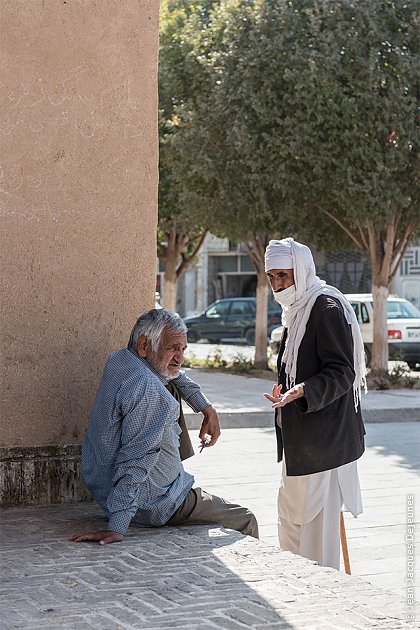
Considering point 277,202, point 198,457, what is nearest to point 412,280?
point 277,202

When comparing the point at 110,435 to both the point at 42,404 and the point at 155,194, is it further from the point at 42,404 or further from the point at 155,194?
the point at 155,194

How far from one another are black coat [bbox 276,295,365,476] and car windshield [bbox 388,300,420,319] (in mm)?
18615

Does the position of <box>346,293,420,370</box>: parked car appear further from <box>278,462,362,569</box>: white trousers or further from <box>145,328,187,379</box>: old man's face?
<box>145,328,187,379</box>: old man's face

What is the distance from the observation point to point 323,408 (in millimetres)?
5492

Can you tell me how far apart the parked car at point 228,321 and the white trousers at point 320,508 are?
30745mm

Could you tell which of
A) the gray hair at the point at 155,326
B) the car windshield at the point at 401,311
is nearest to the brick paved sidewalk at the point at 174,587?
the gray hair at the point at 155,326

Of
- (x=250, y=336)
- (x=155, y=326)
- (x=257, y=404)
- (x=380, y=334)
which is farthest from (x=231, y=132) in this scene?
(x=250, y=336)

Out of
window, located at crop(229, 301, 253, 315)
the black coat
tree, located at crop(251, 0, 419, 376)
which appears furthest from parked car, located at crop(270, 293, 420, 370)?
the black coat

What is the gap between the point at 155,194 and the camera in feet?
21.1

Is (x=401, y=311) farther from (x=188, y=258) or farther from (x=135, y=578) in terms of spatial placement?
(x=135, y=578)

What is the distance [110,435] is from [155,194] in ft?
5.63

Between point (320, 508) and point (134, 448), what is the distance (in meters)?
1.07

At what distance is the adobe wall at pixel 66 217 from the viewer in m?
5.96

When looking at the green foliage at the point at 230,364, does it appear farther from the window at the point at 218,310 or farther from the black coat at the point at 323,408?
the black coat at the point at 323,408
